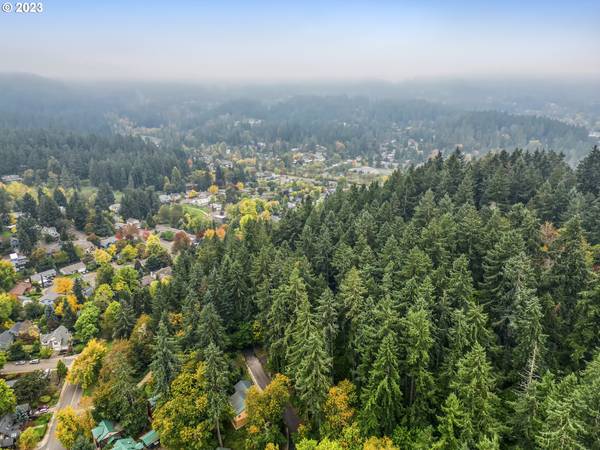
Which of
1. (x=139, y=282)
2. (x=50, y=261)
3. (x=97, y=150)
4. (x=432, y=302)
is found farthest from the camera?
(x=97, y=150)

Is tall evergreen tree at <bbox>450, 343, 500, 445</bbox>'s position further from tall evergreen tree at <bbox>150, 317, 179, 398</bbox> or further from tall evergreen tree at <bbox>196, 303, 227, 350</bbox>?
tall evergreen tree at <bbox>150, 317, 179, 398</bbox>

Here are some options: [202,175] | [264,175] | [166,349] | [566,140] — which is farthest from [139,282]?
[566,140]

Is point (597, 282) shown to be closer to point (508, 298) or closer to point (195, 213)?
point (508, 298)

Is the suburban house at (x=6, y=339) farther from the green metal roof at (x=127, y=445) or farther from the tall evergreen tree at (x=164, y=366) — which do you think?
the tall evergreen tree at (x=164, y=366)

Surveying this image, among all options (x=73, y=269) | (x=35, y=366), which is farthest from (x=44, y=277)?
(x=35, y=366)

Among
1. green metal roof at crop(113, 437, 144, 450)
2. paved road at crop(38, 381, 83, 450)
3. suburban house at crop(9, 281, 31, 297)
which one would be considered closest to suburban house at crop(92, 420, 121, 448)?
green metal roof at crop(113, 437, 144, 450)

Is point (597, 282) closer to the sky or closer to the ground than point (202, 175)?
closer to the sky

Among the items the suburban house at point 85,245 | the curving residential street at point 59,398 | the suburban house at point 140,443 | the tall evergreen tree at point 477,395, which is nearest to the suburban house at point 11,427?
the curving residential street at point 59,398
